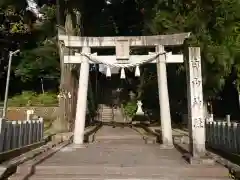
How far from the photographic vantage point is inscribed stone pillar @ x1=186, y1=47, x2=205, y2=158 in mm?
10586

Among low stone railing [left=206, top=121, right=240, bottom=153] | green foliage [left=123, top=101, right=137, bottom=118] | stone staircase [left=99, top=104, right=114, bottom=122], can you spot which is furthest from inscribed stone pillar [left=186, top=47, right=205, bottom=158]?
stone staircase [left=99, top=104, right=114, bottom=122]

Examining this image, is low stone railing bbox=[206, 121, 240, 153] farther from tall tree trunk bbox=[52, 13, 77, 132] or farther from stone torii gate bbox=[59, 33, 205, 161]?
tall tree trunk bbox=[52, 13, 77, 132]

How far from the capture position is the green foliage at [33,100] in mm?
36438

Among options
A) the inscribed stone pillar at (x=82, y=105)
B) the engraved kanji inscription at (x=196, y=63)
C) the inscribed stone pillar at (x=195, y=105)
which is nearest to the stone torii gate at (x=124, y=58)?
the inscribed stone pillar at (x=82, y=105)

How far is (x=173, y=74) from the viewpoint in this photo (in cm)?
2611

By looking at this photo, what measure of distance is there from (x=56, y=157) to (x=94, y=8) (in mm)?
17327

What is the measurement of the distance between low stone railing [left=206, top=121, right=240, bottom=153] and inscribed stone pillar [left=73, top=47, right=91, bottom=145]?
535cm

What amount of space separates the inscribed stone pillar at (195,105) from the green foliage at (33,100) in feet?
87.5

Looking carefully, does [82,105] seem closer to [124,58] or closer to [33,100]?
[124,58]

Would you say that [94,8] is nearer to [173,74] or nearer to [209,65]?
[173,74]

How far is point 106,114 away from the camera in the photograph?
40.8 m

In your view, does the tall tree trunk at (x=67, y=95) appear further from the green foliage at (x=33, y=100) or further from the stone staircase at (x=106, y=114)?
the stone staircase at (x=106, y=114)

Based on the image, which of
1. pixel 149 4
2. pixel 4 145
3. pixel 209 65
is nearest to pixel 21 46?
pixel 149 4

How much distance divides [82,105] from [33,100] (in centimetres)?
2261
